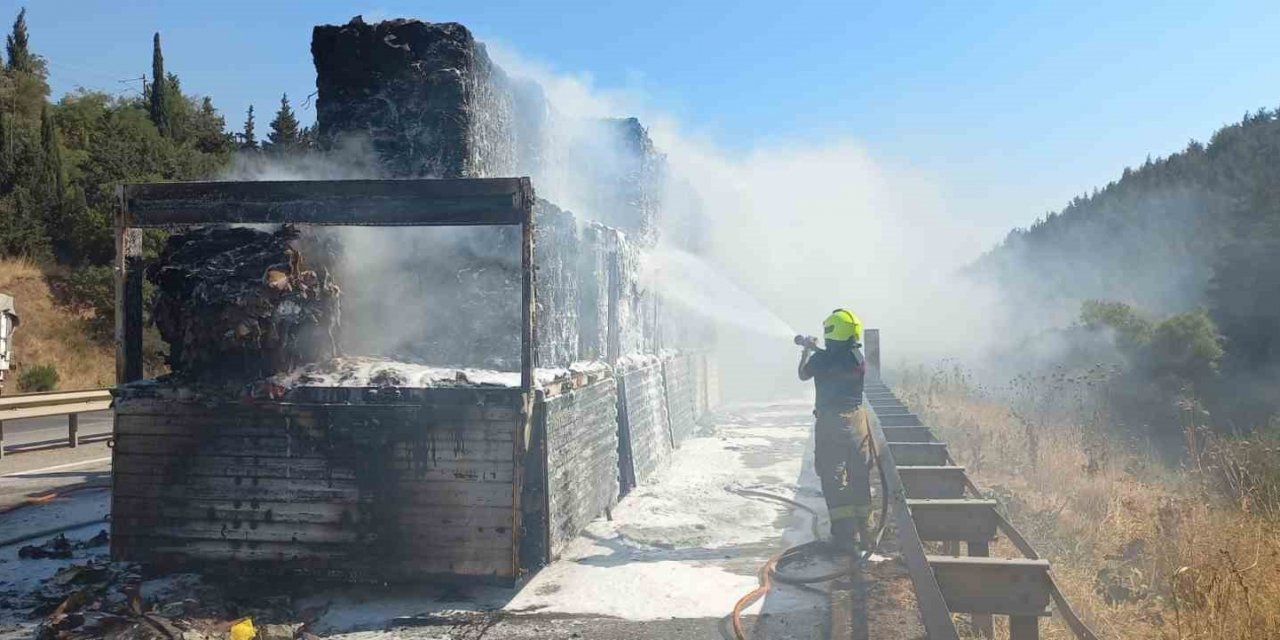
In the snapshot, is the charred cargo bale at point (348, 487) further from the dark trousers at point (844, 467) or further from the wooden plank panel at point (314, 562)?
the dark trousers at point (844, 467)

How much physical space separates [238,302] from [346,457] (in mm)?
1305

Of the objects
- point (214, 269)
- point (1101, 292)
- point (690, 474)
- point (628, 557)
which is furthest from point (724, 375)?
point (1101, 292)

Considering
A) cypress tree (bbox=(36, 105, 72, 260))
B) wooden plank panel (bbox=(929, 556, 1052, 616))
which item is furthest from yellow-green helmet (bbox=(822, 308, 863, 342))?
cypress tree (bbox=(36, 105, 72, 260))

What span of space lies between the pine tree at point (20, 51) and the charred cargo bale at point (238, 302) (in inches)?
2242

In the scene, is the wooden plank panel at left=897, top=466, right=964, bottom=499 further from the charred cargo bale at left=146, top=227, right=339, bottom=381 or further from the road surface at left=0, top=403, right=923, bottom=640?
the charred cargo bale at left=146, top=227, right=339, bottom=381

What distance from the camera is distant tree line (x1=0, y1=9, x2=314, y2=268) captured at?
99.1ft

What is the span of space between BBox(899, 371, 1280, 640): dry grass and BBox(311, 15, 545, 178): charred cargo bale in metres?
5.75

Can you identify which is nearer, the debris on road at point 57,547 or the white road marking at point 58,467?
the debris on road at point 57,547

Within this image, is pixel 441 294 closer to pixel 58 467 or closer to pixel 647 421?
pixel 647 421

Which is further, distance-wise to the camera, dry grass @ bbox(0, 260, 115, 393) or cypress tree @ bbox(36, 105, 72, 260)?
cypress tree @ bbox(36, 105, 72, 260)

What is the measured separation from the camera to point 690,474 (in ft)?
34.1

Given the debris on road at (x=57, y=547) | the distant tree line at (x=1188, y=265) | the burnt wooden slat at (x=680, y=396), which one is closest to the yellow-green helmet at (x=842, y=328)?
the burnt wooden slat at (x=680, y=396)

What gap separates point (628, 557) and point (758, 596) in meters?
1.38

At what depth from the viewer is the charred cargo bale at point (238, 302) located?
5.61 metres
